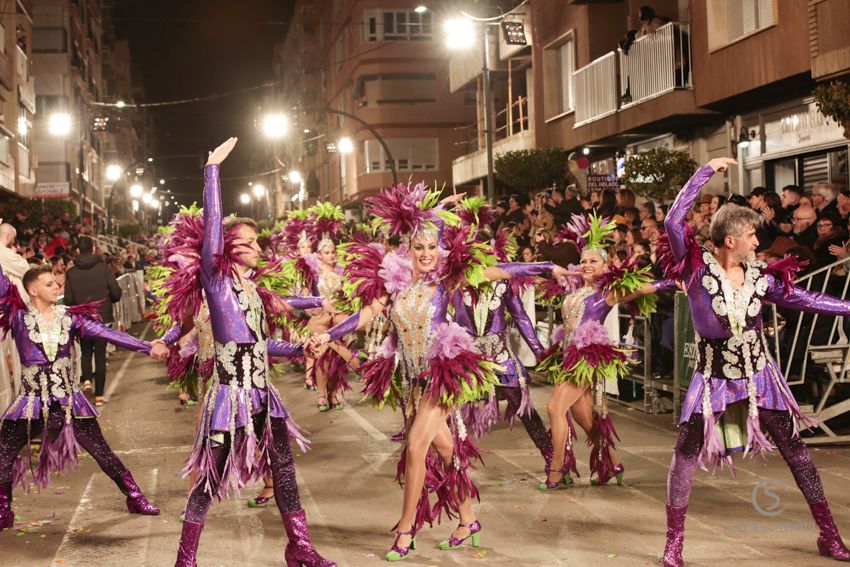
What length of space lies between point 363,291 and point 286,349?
712mm

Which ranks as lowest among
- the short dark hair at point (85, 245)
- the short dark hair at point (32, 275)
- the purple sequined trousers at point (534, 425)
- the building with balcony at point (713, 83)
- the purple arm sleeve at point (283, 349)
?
the purple sequined trousers at point (534, 425)

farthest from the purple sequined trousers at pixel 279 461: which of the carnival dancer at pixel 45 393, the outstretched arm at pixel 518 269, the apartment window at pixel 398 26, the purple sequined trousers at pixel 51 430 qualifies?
the apartment window at pixel 398 26

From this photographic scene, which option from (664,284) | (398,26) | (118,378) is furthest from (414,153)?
(664,284)

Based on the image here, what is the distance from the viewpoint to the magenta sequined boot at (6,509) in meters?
8.13

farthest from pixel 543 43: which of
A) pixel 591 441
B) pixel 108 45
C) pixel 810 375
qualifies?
pixel 108 45

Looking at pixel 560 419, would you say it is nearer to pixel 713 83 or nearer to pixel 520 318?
pixel 520 318

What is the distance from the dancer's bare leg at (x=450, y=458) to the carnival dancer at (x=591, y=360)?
6.07 feet

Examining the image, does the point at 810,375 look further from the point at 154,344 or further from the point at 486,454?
the point at 154,344

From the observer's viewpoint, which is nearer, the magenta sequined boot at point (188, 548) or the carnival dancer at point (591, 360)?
the magenta sequined boot at point (188, 548)

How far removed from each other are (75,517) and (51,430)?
66 cm

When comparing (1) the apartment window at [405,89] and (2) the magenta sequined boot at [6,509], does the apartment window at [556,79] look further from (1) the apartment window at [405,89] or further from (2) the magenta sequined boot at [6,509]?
(1) the apartment window at [405,89]

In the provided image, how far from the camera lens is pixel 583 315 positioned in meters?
9.16

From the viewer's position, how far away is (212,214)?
21.3 ft

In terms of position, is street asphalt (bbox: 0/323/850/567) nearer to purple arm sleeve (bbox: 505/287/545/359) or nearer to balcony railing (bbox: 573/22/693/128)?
purple arm sleeve (bbox: 505/287/545/359)
